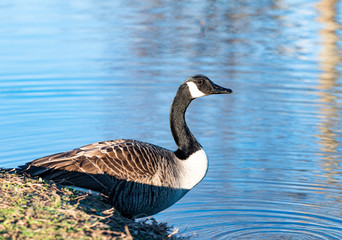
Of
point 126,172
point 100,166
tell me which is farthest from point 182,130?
point 100,166

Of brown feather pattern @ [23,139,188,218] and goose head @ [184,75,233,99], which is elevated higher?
goose head @ [184,75,233,99]

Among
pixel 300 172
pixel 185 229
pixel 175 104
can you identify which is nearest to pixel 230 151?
pixel 300 172

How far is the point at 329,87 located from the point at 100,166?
893 cm

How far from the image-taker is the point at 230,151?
1130 cm

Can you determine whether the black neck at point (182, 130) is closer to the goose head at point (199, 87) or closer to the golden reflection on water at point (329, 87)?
the goose head at point (199, 87)

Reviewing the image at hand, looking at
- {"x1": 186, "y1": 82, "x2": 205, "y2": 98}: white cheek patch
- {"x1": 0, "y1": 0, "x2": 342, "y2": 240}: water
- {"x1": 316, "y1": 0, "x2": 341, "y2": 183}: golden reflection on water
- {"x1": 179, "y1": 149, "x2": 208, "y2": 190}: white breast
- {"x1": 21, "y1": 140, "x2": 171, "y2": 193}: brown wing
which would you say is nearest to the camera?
{"x1": 21, "y1": 140, "x2": 171, "y2": 193}: brown wing

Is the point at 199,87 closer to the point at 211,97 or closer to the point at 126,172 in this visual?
the point at 126,172

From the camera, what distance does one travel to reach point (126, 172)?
24.7 feet

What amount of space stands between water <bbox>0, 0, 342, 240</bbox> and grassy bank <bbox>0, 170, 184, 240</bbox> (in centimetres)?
Result: 175

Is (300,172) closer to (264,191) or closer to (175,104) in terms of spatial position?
(264,191)

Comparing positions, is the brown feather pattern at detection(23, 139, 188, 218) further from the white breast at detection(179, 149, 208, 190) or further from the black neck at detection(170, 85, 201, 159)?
the black neck at detection(170, 85, 201, 159)

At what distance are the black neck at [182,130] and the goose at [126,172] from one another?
26cm

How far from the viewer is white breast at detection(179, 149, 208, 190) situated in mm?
8125

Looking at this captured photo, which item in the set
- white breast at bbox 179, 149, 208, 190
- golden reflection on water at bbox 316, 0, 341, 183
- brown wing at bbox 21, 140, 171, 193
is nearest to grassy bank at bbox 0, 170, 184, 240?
brown wing at bbox 21, 140, 171, 193
